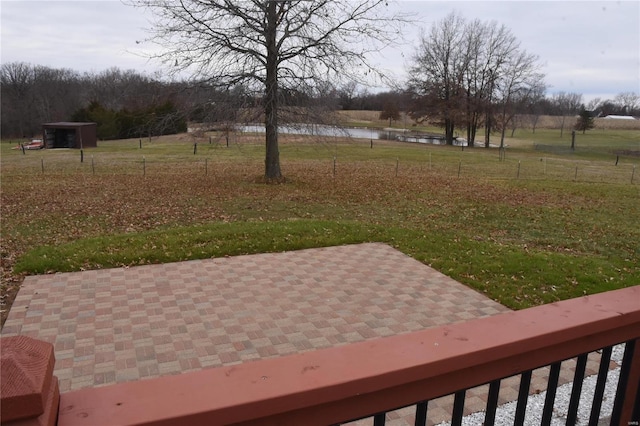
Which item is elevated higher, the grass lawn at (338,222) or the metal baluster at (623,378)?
the metal baluster at (623,378)

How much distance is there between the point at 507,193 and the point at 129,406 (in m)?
16.0

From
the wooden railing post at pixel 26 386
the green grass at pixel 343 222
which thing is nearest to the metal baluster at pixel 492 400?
the wooden railing post at pixel 26 386

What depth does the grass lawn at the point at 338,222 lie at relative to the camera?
6.95m

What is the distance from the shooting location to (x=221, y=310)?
5.36 m

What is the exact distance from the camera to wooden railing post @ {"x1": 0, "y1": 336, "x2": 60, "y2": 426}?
0.82 metres

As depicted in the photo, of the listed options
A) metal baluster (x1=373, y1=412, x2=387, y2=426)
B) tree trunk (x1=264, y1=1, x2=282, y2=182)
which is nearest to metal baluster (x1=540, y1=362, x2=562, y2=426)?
metal baluster (x1=373, y1=412, x2=387, y2=426)

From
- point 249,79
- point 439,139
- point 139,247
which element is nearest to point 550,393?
point 139,247

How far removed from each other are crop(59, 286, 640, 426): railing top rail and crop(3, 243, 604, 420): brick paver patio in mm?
2275

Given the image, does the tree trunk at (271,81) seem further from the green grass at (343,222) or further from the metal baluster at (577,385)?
the metal baluster at (577,385)

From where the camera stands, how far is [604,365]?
5.96ft

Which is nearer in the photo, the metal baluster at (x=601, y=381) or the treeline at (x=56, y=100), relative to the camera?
the metal baluster at (x=601, y=381)

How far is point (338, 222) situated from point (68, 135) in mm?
35869

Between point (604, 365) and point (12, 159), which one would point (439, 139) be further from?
point (604, 365)

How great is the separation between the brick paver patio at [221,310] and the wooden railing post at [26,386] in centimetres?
312
